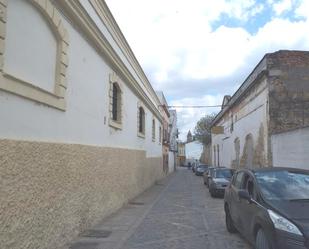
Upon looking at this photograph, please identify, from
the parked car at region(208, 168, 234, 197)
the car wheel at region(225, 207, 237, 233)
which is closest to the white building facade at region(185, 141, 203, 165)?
the parked car at region(208, 168, 234, 197)

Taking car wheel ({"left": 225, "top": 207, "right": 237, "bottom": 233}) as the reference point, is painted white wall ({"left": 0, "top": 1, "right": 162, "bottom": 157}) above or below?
above

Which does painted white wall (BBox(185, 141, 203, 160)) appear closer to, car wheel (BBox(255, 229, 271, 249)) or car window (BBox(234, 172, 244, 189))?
car window (BBox(234, 172, 244, 189))

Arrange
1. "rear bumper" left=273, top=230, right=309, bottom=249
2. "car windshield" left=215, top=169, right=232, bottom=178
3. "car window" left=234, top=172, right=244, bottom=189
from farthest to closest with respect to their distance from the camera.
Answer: "car windshield" left=215, top=169, right=232, bottom=178
"car window" left=234, top=172, right=244, bottom=189
"rear bumper" left=273, top=230, right=309, bottom=249

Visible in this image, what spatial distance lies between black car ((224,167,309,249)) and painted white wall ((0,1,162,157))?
3.94 meters

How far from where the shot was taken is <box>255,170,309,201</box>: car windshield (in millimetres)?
7656

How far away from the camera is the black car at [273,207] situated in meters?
6.27

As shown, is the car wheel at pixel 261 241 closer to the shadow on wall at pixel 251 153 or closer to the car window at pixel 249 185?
the car window at pixel 249 185

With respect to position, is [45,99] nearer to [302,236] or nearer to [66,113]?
[66,113]

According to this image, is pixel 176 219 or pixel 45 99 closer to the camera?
pixel 45 99

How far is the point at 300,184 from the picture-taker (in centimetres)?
816

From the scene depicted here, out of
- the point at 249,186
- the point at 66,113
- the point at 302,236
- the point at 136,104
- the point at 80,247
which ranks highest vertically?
the point at 136,104

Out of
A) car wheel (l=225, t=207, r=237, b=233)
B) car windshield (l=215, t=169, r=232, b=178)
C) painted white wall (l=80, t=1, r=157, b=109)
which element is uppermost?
painted white wall (l=80, t=1, r=157, b=109)

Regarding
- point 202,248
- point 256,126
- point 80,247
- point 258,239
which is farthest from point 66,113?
point 256,126

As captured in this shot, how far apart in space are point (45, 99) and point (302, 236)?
5036 mm
